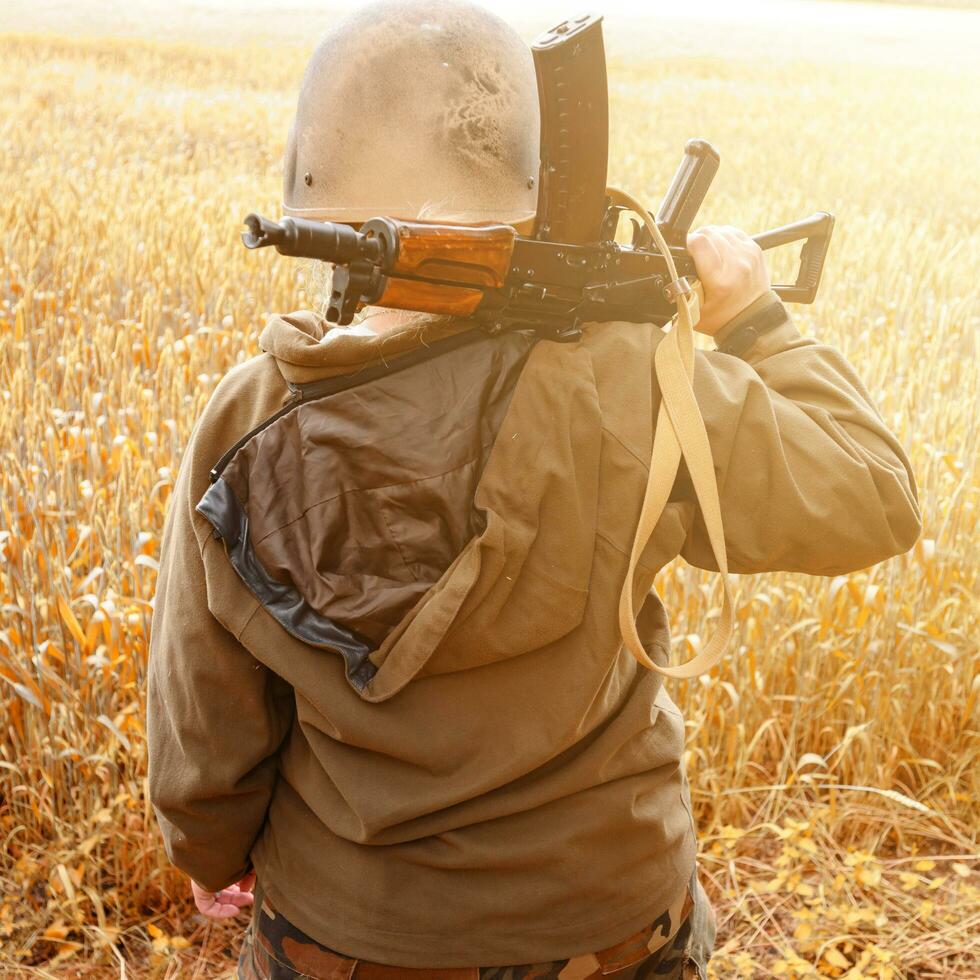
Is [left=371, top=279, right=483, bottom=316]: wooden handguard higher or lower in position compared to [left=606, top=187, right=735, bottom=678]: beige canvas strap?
higher

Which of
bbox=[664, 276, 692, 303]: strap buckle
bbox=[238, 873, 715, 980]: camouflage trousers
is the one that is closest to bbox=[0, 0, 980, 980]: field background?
bbox=[664, 276, 692, 303]: strap buckle

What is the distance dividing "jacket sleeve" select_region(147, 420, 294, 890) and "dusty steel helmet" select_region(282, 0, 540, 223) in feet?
1.07

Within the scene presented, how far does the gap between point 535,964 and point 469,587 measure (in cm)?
42

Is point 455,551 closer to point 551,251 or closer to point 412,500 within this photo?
point 412,500

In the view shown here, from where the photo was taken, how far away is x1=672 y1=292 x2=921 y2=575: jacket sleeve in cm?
103

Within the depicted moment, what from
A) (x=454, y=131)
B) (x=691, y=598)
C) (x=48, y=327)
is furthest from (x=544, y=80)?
(x=48, y=327)

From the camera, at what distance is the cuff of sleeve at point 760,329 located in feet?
3.88

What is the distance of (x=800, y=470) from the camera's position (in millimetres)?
1037

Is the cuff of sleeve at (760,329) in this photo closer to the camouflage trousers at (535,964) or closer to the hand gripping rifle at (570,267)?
the hand gripping rifle at (570,267)

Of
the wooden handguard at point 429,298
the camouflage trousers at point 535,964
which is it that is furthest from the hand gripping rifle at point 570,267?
the camouflage trousers at point 535,964

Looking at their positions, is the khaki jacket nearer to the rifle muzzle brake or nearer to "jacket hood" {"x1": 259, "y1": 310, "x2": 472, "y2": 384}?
"jacket hood" {"x1": 259, "y1": 310, "x2": 472, "y2": 384}

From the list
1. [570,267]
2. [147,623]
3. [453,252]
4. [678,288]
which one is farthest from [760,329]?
[147,623]

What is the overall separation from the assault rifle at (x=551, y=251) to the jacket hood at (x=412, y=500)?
0.17ft

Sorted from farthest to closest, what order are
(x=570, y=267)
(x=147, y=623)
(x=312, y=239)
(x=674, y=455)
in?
(x=147, y=623) < (x=570, y=267) < (x=674, y=455) < (x=312, y=239)
